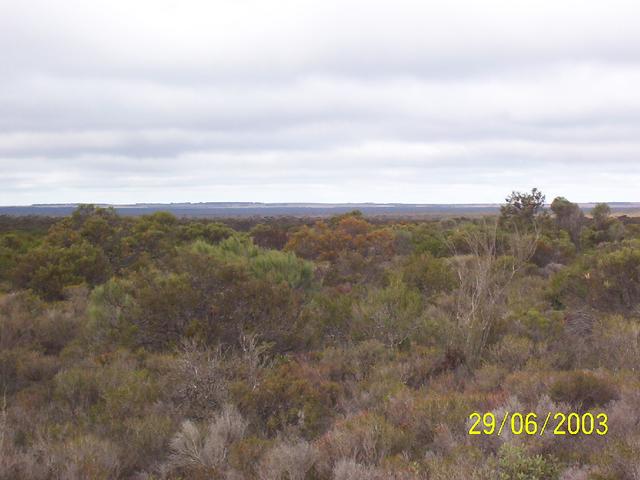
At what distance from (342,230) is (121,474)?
22758mm

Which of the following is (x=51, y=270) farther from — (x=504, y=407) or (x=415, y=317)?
(x=504, y=407)

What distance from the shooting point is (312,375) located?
707cm

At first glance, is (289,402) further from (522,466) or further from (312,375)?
(522,466)

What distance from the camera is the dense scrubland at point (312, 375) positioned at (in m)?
4.66

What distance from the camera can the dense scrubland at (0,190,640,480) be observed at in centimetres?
466

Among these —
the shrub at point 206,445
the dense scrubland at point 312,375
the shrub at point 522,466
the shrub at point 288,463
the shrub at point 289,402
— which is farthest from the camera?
the shrub at point 289,402

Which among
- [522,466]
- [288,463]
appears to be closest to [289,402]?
[288,463]

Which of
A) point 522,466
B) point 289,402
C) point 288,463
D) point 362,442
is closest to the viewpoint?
point 522,466

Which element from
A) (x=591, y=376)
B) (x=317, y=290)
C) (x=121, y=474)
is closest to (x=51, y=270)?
(x=317, y=290)

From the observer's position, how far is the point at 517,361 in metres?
7.53

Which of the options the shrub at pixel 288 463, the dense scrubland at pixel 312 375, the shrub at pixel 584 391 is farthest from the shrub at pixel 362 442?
the shrub at pixel 584 391

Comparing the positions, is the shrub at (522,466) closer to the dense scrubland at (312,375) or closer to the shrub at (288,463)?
the dense scrubland at (312,375)

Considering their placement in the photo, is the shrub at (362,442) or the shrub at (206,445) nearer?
the shrub at (362,442)

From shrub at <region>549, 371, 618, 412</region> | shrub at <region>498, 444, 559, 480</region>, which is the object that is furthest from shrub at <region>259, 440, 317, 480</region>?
shrub at <region>549, 371, 618, 412</region>
